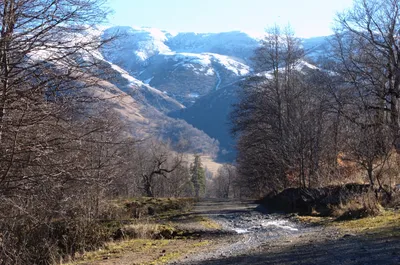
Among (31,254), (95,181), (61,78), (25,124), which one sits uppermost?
(61,78)

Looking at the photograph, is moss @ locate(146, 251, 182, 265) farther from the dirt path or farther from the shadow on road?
the shadow on road

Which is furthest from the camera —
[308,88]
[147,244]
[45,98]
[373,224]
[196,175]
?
[196,175]

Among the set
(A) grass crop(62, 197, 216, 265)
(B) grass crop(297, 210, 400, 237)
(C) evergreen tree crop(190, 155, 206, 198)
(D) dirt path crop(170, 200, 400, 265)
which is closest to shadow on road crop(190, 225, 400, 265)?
(D) dirt path crop(170, 200, 400, 265)

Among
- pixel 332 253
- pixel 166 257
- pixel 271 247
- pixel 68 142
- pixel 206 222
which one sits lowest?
pixel 206 222

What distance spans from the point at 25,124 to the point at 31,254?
505 centimetres

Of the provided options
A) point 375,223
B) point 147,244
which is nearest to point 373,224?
point 375,223

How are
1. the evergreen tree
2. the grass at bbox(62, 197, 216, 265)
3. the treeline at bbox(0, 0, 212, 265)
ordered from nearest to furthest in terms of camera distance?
1. the treeline at bbox(0, 0, 212, 265)
2. the grass at bbox(62, 197, 216, 265)
3. the evergreen tree

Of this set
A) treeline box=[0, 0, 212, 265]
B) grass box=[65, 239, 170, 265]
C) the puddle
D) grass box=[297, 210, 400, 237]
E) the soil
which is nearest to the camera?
treeline box=[0, 0, 212, 265]

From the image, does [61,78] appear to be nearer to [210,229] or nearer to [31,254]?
[31,254]

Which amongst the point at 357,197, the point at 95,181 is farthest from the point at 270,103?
the point at 95,181

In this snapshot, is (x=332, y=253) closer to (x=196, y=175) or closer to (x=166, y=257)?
(x=166, y=257)

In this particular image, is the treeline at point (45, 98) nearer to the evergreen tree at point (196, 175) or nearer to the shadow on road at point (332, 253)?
the shadow on road at point (332, 253)

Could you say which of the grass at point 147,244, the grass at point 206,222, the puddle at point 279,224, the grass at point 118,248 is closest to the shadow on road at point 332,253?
the grass at point 147,244

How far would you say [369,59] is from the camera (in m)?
27.6
